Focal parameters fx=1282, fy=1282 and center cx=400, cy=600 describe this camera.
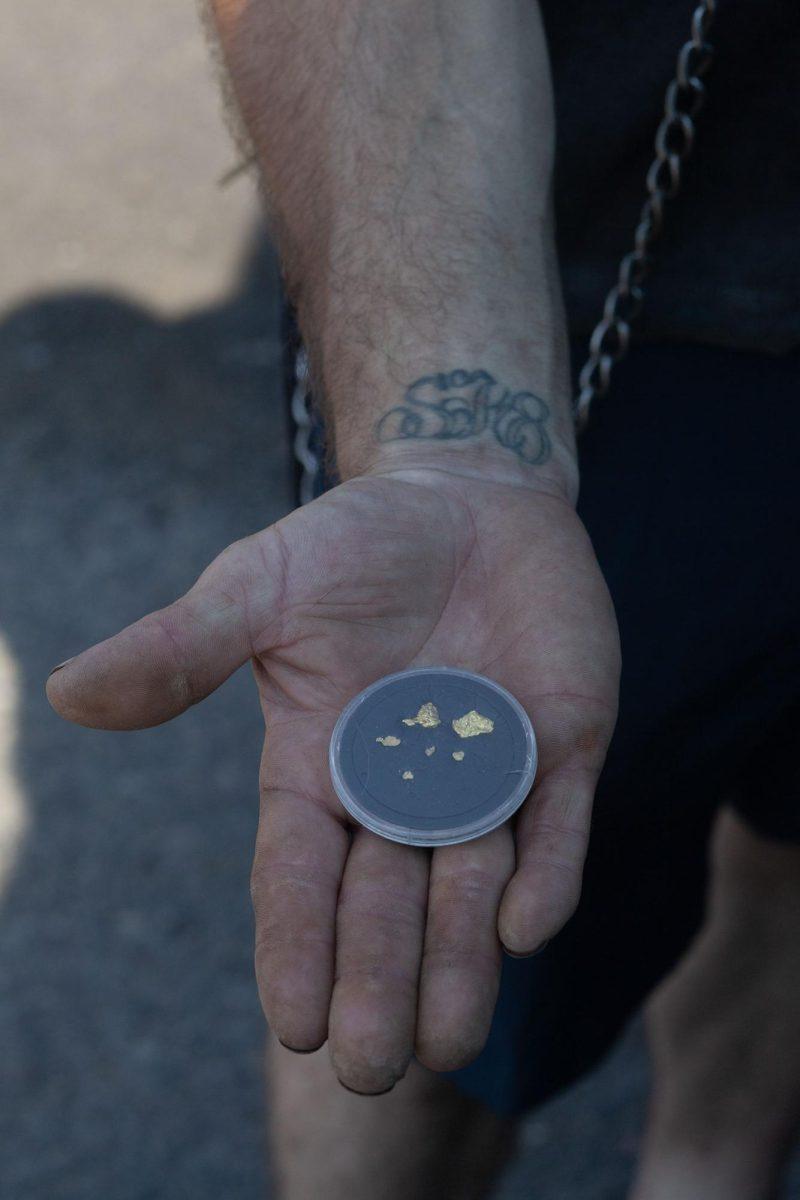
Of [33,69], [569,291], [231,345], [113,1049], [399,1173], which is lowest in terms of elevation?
[113,1049]

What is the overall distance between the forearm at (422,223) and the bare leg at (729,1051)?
976mm

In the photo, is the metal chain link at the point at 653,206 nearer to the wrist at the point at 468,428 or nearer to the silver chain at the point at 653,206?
the silver chain at the point at 653,206

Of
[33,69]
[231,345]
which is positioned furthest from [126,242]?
[33,69]

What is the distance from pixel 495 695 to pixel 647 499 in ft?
1.56

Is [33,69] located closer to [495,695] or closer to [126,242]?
[126,242]

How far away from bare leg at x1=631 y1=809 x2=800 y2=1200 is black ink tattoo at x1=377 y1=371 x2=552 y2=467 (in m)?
0.91

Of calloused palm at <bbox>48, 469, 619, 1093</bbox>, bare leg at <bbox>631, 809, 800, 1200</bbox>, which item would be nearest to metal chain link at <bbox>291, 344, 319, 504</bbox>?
calloused palm at <bbox>48, 469, 619, 1093</bbox>

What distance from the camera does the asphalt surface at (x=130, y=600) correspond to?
2637 mm

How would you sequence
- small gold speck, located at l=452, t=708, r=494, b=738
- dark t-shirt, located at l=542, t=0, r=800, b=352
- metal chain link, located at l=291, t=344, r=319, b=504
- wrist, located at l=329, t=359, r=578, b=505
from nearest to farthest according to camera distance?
1. small gold speck, located at l=452, t=708, r=494, b=738
2. wrist, located at l=329, t=359, r=578, b=505
3. dark t-shirt, located at l=542, t=0, r=800, b=352
4. metal chain link, located at l=291, t=344, r=319, b=504

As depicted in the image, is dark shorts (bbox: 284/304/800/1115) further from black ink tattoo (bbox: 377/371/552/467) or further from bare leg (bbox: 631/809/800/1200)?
bare leg (bbox: 631/809/800/1200)

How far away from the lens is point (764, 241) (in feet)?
6.43

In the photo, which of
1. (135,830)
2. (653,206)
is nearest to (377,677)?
(653,206)

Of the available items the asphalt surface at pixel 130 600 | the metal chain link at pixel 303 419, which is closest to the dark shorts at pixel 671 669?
the metal chain link at pixel 303 419

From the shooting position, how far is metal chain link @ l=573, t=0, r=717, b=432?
6.31ft
